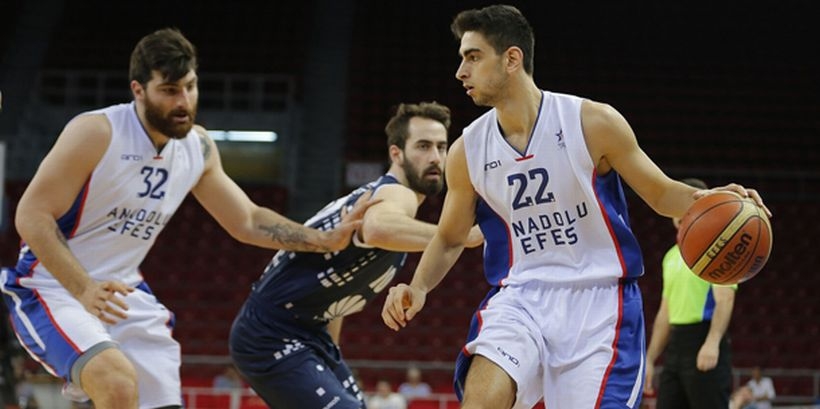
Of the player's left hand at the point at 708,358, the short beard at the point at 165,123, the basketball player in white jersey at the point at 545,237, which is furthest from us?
the player's left hand at the point at 708,358

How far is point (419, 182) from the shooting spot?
5.04m

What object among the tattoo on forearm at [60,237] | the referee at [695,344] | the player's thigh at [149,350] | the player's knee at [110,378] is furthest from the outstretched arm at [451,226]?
the referee at [695,344]

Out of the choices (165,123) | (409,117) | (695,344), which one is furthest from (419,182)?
(695,344)

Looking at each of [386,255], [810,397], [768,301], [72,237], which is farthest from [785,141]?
[72,237]

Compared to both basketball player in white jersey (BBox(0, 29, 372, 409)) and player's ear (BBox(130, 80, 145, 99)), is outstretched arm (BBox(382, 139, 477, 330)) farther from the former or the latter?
player's ear (BBox(130, 80, 145, 99))

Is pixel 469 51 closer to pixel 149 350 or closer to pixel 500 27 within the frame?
pixel 500 27

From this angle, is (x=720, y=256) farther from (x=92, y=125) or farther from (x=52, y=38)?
(x=52, y=38)

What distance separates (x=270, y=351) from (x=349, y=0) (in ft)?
54.1

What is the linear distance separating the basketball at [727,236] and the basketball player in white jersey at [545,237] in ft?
0.24

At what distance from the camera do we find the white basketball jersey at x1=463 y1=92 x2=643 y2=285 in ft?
12.2

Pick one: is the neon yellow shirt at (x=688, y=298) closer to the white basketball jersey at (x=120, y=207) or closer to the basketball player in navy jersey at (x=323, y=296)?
the basketball player in navy jersey at (x=323, y=296)

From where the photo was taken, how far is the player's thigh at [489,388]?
3510mm

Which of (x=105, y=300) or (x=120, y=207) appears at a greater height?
(x=120, y=207)

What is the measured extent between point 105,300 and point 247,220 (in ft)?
3.90
